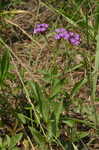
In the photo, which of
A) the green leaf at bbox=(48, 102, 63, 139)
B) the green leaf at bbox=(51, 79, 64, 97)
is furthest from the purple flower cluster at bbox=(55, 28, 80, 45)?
the green leaf at bbox=(48, 102, 63, 139)

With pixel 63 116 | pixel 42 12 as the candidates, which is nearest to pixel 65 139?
pixel 63 116

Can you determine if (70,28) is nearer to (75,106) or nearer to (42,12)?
(42,12)

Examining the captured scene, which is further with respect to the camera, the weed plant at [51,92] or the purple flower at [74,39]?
the purple flower at [74,39]

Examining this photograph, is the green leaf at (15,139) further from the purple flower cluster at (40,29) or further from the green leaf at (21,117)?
the purple flower cluster at (40,29)

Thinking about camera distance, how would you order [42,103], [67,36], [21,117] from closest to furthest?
[42,103] → [21,117] → [67,36]

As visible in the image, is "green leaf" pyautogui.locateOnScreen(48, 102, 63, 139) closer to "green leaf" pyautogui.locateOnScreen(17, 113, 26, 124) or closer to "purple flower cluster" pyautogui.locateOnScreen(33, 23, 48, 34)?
"green leaf" pyautogui.locateOnScreen(17, 113, 26, 124)

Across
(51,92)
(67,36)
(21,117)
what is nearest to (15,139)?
(21,117)

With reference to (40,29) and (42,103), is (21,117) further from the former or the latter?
(40,29)

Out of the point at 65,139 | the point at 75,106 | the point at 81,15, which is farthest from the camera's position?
the point at 81,15

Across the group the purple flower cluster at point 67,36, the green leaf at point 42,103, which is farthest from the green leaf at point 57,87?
the purple flower cluster at point 67,36
